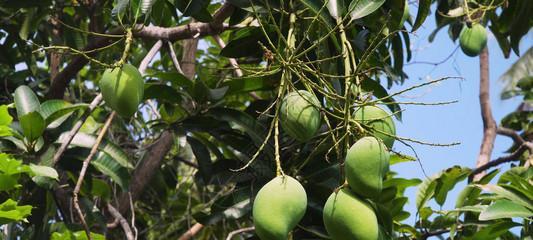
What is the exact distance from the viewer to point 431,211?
2574mm

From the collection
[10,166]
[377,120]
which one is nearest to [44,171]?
[10,166]

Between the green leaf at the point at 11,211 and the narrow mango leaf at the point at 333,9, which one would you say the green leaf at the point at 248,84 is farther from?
the green leaf at the point at 11,211

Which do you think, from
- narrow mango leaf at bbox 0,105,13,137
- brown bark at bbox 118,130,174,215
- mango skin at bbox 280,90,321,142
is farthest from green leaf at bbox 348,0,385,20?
brown bark at bbox 118,130,174,215

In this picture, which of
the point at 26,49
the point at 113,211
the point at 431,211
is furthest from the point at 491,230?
the point at 26,49

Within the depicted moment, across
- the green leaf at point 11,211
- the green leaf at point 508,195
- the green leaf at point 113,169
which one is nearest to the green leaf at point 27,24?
the green leaf at point 113,169

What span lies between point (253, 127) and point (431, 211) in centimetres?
81

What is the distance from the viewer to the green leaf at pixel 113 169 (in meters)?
2.13

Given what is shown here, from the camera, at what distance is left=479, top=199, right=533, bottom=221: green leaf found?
6.41ft

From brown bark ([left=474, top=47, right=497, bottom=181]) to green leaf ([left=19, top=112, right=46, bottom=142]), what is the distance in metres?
1.72

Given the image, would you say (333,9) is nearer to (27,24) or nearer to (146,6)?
(146,6)

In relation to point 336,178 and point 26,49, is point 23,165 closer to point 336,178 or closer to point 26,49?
point 336,178

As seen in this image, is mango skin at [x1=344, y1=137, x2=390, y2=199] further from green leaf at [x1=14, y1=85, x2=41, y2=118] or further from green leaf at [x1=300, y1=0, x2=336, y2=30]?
green leaf at [x1=14, y1=85, x2=41, y2=118]

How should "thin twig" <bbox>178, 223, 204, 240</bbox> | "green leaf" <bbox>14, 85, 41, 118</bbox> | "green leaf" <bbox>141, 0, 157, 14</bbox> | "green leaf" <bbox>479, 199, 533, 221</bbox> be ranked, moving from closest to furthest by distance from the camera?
"green leaf" <bbox>141, 0, 157, 14</bbox>, "green leaf" <bbox>479, 199, 533, 221</bbox>, "green leaf" <bbox>14, 85, 41, 118</bbox>, "thin twig" <bbox>178, 223, 204, 240</bbox>

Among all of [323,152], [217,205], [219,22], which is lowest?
[217,205]
